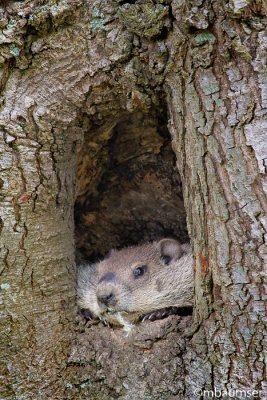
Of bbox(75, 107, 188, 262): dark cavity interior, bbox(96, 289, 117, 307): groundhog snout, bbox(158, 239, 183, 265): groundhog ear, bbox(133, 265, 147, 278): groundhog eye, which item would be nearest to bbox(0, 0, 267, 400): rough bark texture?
bbox(96, 289, 117, 307): groundhog snout

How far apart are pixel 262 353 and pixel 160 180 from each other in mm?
1887

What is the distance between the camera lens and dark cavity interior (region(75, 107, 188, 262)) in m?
3.73

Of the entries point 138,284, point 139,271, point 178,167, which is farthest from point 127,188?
point 178,167

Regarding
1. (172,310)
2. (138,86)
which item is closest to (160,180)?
(172,310)

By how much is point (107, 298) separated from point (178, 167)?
100 centimetres

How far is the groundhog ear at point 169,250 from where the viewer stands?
372 centimetres

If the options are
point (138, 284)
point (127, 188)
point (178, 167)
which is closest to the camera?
point (178, 167)

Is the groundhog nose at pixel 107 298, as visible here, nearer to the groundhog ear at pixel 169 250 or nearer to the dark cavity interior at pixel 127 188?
the groundhog ear at pixel 169 250

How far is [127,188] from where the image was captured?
13.7ft

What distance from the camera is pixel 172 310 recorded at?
3.33 m

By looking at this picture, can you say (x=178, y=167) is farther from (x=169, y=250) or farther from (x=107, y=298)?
(x=169, y=250)

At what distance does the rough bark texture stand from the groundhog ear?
761 millimetres

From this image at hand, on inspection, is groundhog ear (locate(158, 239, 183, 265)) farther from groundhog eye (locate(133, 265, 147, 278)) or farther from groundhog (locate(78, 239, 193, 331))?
groundhog eye (locate(133, 265, 147, 278))

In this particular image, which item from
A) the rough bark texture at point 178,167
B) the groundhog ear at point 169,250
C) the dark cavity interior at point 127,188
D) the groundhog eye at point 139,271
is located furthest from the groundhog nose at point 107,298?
the dark cavity interior at point 127,188
